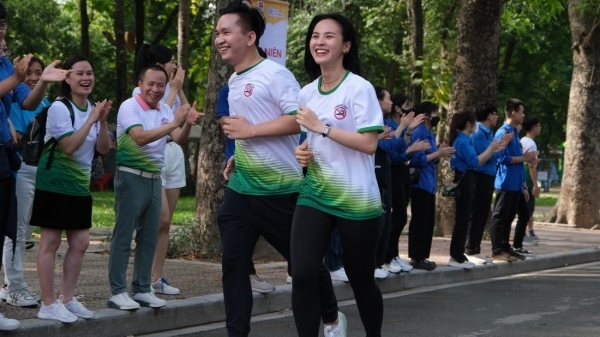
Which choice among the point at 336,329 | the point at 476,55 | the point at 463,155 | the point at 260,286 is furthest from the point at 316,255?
the point at 476,55

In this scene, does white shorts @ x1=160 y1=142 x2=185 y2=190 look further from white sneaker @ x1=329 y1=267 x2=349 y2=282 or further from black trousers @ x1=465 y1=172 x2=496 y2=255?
black trousers @ x1=465 y1=172 x2=496 y2=255

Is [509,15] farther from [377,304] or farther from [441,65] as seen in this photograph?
[377,304]

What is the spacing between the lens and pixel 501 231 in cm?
1432

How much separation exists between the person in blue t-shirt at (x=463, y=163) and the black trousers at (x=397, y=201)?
0.99 metres

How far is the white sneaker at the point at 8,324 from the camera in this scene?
24.1 feet

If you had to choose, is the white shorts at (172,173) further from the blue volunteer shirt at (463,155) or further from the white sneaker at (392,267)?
the blue volunteer shirt at (463,155)

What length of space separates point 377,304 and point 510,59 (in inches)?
1639

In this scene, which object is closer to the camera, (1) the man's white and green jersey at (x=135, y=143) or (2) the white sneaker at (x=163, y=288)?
(1) the man's white and green jersey at (x=135, y=143)

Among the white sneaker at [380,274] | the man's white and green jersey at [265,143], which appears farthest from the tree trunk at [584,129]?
the man's white and green jersey at [265,143]

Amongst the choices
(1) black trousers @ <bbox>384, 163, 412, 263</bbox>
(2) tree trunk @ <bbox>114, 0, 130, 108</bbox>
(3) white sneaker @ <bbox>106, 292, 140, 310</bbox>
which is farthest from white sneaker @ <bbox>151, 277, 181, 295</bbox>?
(2) tree trunk @ <bbox>114, 0, 130, 108</bbox>

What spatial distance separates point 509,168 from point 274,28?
3.81 m

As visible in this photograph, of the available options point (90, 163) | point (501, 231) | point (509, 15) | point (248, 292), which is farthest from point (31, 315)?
point (509, 15)

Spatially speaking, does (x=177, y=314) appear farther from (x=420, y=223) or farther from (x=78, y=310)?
(x=420, y=223)

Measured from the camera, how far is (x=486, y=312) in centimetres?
1003
